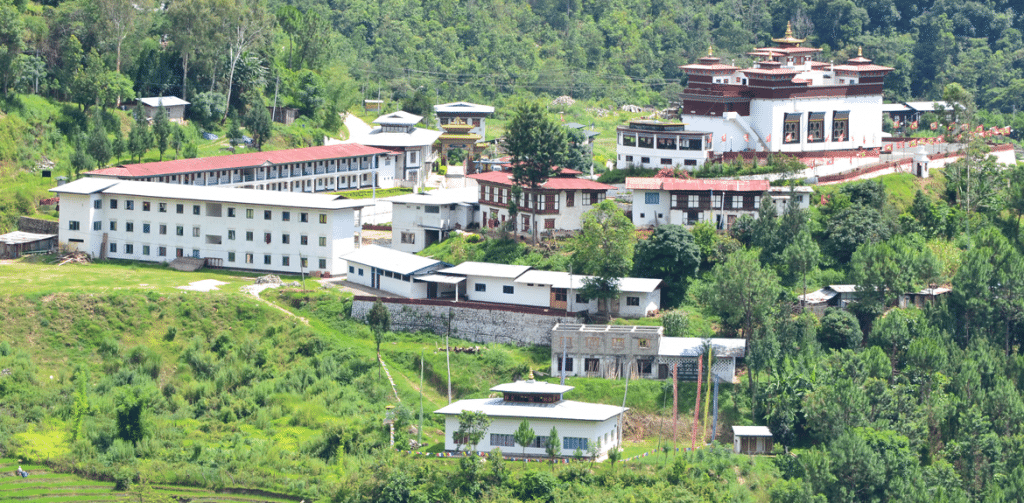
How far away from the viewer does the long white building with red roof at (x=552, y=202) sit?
9375cm

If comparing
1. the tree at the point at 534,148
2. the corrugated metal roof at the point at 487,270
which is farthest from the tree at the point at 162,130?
the corrugated metal roof at the point at 487,270

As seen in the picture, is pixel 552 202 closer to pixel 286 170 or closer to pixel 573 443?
pixel 573 443

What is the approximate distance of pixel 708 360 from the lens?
80875 mm

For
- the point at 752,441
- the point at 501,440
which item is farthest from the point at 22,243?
the point at 752,441

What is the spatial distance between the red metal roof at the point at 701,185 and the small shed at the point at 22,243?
34811mm

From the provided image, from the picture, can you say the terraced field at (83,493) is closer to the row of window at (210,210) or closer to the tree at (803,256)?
the row of window at (210,210)

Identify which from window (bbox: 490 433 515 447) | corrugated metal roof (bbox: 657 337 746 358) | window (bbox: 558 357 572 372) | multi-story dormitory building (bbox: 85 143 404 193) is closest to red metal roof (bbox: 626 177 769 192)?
corrugated metal roof (bbox: 657 337 746 358)

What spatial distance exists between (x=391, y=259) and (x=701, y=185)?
18.2 m

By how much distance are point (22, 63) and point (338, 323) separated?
127 feet

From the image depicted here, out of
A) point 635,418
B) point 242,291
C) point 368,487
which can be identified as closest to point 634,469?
point 635,418

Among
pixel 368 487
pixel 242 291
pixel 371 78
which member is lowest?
pixel 368 487

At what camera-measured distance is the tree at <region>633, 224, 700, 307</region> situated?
87188mm

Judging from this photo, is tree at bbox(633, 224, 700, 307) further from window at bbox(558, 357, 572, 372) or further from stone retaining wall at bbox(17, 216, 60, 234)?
stone retaining wall at bbox(17, 216, 60, 234)

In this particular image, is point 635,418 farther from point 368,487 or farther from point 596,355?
point 368,487
